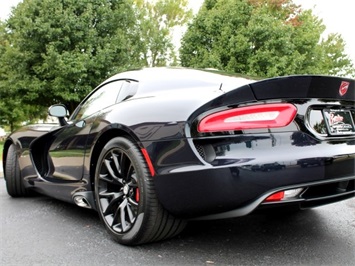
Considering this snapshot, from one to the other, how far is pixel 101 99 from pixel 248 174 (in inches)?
73.1

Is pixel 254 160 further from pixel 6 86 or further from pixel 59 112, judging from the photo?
pixel 6 86

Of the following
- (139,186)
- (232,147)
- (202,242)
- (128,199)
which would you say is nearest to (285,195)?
(232,147)

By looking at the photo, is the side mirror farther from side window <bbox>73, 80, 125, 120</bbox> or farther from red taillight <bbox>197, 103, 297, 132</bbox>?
red taillight <bbox>197, 103, 297, 132</bbox>

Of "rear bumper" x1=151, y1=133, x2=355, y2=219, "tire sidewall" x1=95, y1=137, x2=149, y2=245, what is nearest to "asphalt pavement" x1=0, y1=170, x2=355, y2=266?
"tire sidewall" x1=95, y1=137, x2=149, y2=245

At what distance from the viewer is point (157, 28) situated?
2512 cm

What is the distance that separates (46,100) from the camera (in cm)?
1861

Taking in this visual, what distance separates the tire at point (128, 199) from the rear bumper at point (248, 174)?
0.40ft

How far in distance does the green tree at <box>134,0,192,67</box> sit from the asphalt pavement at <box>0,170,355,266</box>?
17439 millimetres

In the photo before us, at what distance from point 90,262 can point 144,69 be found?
5.51 feet

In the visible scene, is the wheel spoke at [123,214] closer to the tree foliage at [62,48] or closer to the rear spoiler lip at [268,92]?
the rear spoiler lip at [268,92]

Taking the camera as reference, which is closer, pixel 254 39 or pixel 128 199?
pixel 128 199

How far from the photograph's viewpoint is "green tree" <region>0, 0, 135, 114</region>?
16141 millimetres

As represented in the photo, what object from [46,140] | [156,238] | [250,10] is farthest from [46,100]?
[156,238]

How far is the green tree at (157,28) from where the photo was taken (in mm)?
20953
